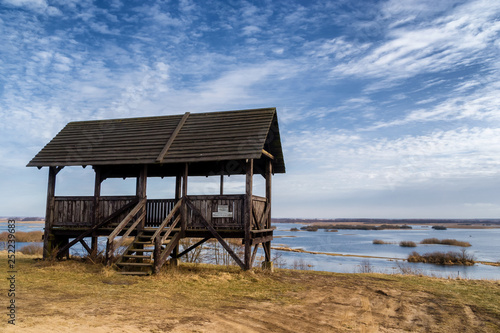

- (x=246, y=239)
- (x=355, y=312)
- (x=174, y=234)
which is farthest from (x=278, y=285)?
(x=174, y=234)

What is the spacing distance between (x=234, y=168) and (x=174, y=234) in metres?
4.00

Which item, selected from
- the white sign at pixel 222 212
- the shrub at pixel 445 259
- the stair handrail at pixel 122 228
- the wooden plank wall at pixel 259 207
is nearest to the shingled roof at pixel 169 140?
the stair handrail at pixel 122 228

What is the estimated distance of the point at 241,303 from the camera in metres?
9.61

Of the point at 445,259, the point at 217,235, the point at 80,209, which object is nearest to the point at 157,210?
the point at 217,235

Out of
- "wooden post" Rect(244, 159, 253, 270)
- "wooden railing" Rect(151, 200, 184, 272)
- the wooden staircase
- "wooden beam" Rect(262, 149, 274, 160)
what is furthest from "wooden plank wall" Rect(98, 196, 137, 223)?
"wooden beam" Rect(262, 149, 274, 160)

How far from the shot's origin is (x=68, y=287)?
11039 millimetres

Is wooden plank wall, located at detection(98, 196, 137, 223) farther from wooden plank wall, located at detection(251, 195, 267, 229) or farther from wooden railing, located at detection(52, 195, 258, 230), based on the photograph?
wooden plank wall, located at detection(251, 195, 267, 229)

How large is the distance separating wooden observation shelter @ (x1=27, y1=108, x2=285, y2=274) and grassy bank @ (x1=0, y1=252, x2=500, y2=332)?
5.29 ft

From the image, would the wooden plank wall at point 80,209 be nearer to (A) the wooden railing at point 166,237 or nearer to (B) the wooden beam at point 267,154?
(A) the wooden railing at point 166,237

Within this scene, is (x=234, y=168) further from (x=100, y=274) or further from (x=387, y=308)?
(x=387, y=308)

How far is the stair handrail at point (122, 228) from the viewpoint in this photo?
14038mm

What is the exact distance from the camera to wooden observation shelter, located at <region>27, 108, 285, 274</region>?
14625mm

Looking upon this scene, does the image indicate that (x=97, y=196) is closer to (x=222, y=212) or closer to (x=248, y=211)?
(x=222, y=212)

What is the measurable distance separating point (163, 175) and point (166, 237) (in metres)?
4.89
